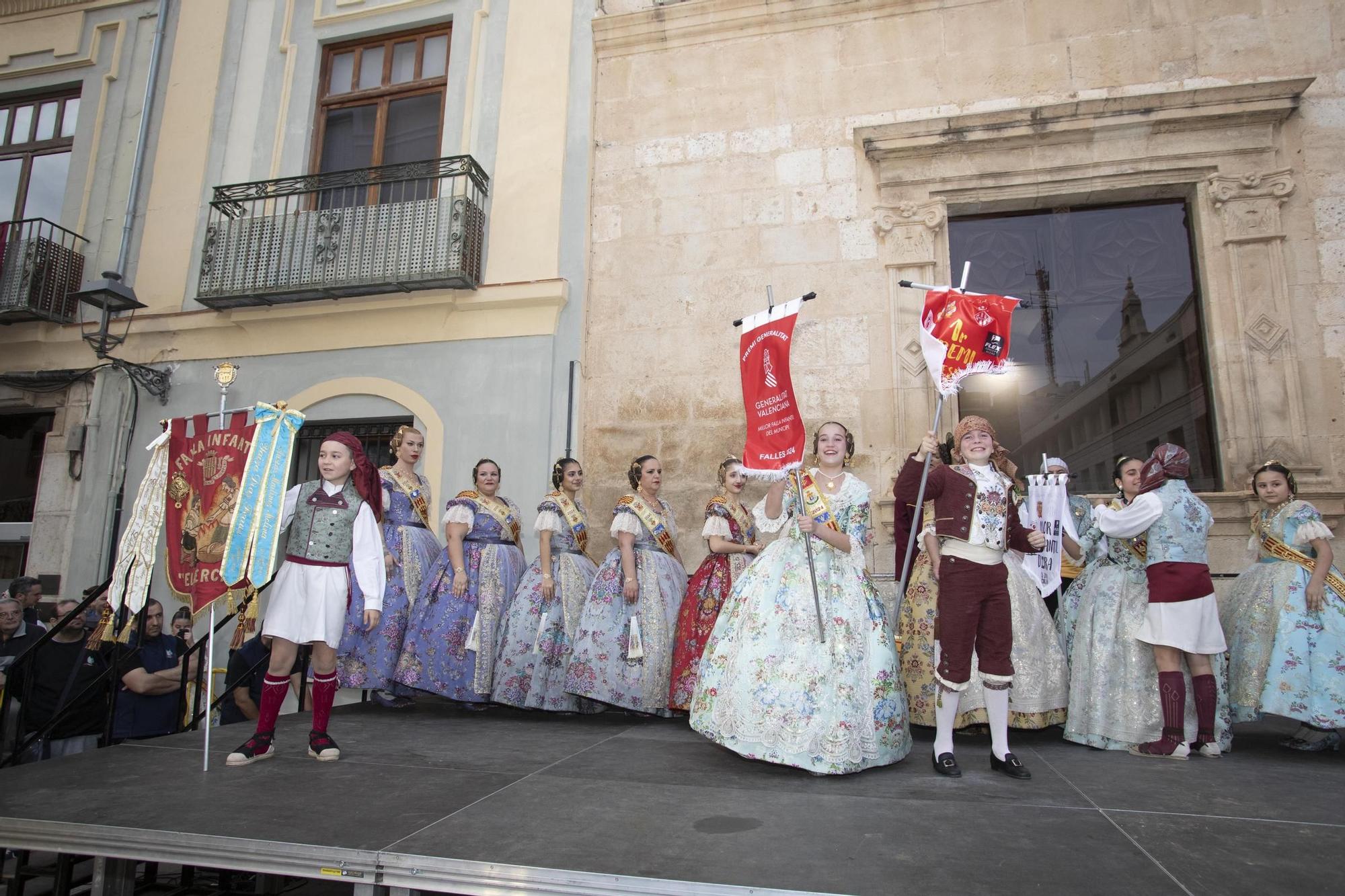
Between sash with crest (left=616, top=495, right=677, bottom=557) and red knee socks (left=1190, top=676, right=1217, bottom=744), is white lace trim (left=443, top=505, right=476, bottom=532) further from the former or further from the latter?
red knee socks (left=1190, top=676, right=1217, bottom=744)

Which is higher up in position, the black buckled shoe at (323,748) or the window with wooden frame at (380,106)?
the window with wooden frame at (380,106)

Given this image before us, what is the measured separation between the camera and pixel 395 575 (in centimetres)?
617

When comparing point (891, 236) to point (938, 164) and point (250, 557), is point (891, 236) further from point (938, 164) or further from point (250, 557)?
point (250, 557)

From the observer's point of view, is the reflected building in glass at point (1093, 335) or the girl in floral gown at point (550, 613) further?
the reflected building in glass at point (1093, 335)

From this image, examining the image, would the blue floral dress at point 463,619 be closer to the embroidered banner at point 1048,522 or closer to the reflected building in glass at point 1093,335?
the embroidered banner at point 1048,522

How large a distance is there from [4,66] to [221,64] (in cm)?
320

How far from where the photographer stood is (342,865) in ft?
9.21

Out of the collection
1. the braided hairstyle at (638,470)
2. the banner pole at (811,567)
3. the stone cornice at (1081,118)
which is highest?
the stone cornice at (1081,118)

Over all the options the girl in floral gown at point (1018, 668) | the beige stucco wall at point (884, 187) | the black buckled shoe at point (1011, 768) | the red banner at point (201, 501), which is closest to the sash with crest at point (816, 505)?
the girl in floral gown at point (1018, 668)

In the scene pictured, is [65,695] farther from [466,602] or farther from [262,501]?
[466,602]

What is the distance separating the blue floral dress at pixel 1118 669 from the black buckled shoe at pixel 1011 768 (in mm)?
1019

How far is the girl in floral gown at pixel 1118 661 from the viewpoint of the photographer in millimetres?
4637

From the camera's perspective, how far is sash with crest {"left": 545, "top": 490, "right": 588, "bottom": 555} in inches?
246

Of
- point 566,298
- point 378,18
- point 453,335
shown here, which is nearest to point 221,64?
point 378,18
